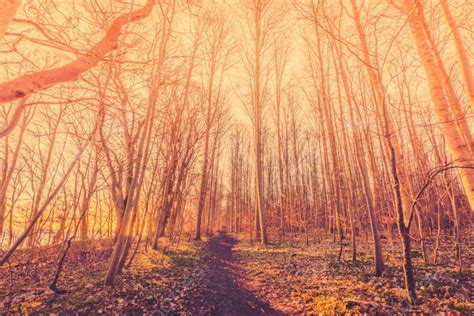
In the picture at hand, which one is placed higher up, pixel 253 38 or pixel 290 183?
pixel 253 38

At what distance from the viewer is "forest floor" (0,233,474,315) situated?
343 centimetres

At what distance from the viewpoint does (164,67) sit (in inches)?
219

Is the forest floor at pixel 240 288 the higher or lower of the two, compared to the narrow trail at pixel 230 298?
higher

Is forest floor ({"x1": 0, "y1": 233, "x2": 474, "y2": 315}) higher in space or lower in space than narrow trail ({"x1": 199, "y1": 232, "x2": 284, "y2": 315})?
higher

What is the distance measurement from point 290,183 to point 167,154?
1240 centimetres

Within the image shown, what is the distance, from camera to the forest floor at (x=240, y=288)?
3428 mm

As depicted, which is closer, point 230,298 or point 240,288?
point 230,298

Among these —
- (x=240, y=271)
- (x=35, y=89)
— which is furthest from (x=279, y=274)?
(x=35, y=89)

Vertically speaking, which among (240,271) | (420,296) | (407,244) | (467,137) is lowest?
(240,271)

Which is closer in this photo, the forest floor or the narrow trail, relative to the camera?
the forest floor

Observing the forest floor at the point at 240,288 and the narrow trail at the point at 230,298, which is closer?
the forest floor at the point at 240,288

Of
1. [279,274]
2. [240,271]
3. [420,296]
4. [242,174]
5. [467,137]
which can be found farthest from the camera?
[242,174]

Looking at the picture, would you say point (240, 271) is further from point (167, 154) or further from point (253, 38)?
point (253, 38)

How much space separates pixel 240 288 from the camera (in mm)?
5434
